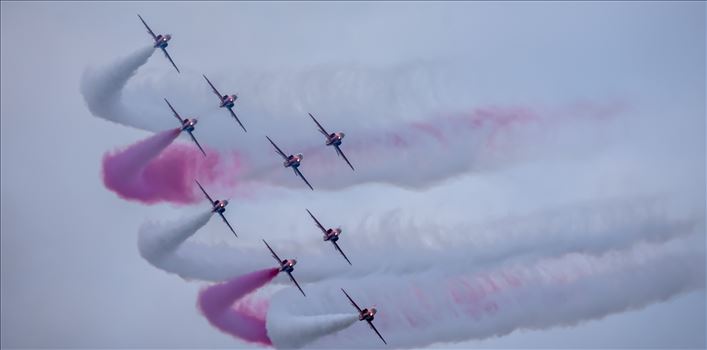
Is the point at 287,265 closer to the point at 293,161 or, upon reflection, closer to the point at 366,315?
the point at 293,161

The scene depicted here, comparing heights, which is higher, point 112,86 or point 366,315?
point 112,86

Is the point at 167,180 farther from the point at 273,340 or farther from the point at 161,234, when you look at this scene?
the point at 273,340

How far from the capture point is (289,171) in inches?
3644

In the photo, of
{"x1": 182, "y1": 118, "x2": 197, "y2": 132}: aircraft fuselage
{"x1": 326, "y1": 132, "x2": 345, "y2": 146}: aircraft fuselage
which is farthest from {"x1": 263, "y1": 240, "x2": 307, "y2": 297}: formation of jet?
{"x1": 182, "y1": 118, "x2": 197, "y2": 132}: aircraft fuselage

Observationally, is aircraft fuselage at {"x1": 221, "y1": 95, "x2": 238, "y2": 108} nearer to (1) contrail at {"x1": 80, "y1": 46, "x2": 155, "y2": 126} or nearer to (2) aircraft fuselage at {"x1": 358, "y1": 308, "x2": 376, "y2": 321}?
(1) contrail at {"x1": 80, "y1": 46, "x2": 155, "y2": 126}

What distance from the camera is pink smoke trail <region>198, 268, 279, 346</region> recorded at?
87.4 meters

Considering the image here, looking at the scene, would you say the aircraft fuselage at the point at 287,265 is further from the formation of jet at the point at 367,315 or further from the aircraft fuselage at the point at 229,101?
the aircraft fuselage at the point at 229,101

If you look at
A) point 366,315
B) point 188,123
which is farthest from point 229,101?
point 366,315

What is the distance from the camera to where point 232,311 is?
88.1 metres

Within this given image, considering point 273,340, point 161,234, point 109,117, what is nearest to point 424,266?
point 273,340

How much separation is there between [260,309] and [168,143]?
1222 centimetres

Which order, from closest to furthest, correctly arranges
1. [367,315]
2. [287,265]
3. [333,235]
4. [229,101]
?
[367,315]
[333,235]
[287,265]
[229,101]

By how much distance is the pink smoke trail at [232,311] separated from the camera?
87438 millimetres

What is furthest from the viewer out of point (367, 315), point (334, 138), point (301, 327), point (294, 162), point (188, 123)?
point (188, 123)
